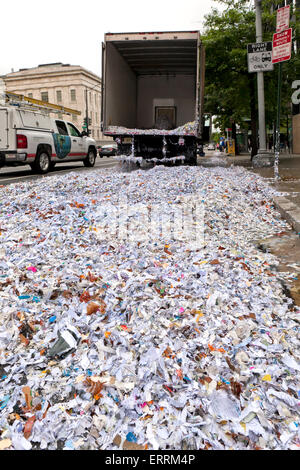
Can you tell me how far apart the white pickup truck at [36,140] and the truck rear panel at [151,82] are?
109 inches

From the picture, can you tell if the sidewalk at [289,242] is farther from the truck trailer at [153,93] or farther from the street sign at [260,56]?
the street sign at [260,56]

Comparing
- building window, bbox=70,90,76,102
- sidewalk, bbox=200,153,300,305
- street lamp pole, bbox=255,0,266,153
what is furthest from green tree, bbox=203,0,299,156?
building window, bbox=70,90,76,102

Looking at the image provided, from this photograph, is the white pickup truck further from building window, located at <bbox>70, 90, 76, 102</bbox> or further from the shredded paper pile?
building window, located at <bbox>70, 90, 76, 102</bbox>

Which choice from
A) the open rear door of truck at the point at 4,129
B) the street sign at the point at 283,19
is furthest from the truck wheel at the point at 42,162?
the street sign at the point at 283,19

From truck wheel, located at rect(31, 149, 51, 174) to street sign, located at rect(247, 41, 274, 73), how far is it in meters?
7.83

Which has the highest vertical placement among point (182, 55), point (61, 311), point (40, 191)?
point (182, 55)

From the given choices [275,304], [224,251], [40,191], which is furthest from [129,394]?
[40,191]

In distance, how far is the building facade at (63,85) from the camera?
245 feet

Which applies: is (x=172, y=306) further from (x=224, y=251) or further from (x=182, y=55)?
(x=182, y=55)

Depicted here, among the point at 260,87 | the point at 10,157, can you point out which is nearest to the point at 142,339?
the point at 10,157

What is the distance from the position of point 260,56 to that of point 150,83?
17.5ft

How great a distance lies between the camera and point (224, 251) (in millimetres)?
4055

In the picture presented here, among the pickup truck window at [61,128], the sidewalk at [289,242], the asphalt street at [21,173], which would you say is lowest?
the sidewalk at [289,242]
